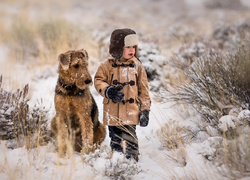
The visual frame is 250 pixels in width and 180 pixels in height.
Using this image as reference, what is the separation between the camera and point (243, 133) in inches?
101

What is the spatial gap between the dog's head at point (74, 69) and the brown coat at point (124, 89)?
18 cm

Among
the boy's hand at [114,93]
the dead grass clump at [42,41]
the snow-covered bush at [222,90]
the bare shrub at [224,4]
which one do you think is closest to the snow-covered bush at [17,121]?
the boy's hand at [114,93]

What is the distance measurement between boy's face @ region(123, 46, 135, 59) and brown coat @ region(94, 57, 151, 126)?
60mm

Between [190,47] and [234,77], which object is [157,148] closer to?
[234,77]

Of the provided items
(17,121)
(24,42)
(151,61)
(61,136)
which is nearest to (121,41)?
(61,136)

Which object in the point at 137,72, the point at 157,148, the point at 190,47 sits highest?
the point at 190,47

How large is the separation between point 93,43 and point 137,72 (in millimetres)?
5338

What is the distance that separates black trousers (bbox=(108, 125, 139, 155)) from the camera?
114 inches

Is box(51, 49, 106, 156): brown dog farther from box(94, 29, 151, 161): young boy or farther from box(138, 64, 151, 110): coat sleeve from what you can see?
box(138, 64, 151, 110): coat sleeve

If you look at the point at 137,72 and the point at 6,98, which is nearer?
the point at 137,72

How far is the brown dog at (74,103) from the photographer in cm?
Answer: 293

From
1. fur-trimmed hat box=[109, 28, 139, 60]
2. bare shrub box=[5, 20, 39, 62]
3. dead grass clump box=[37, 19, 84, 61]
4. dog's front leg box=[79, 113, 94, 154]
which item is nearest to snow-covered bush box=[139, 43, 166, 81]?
dead grass clump box=[37, 19, 84, 61]

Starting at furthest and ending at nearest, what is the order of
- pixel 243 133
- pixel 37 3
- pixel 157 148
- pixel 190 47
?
pixel 37 3 → pixel 190 47 → pixel 157 148 → pixel 243 133

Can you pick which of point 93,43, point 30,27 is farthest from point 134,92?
point 30,27
